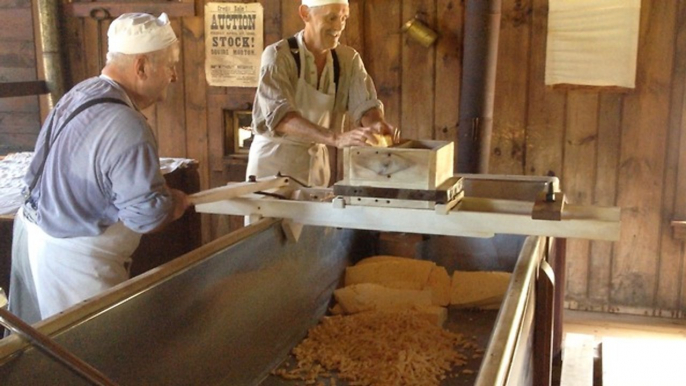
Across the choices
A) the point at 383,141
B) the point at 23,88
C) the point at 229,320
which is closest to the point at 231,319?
the point at 229,320

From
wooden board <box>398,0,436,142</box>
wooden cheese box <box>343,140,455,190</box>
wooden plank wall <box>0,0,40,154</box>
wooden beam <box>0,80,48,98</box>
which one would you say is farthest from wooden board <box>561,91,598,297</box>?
wooden plank wall <box>0,0,40,154</box>

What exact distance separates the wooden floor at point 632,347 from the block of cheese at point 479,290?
1.55ft

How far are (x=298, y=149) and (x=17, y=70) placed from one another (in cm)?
259

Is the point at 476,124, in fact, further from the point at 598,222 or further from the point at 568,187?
the point at 598,222

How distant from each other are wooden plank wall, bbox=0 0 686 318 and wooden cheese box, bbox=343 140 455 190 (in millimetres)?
2059

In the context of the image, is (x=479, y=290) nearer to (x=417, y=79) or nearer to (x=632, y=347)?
(x=632, y=347)

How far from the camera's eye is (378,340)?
8.15ft

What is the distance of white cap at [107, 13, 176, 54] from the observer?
7.00ft

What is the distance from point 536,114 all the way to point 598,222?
225 centimetres

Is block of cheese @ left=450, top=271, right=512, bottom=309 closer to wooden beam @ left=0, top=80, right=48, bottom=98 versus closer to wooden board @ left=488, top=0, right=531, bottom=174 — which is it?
wooden board @ left=488, top=0, right=531, bottom=174

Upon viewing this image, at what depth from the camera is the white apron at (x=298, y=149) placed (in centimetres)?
329

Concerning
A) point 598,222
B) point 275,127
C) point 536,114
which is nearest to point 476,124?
point 536,114

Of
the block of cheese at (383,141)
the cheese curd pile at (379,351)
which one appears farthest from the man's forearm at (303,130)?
the cheese curd pile at (379,351)

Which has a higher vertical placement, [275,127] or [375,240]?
[275,127]
